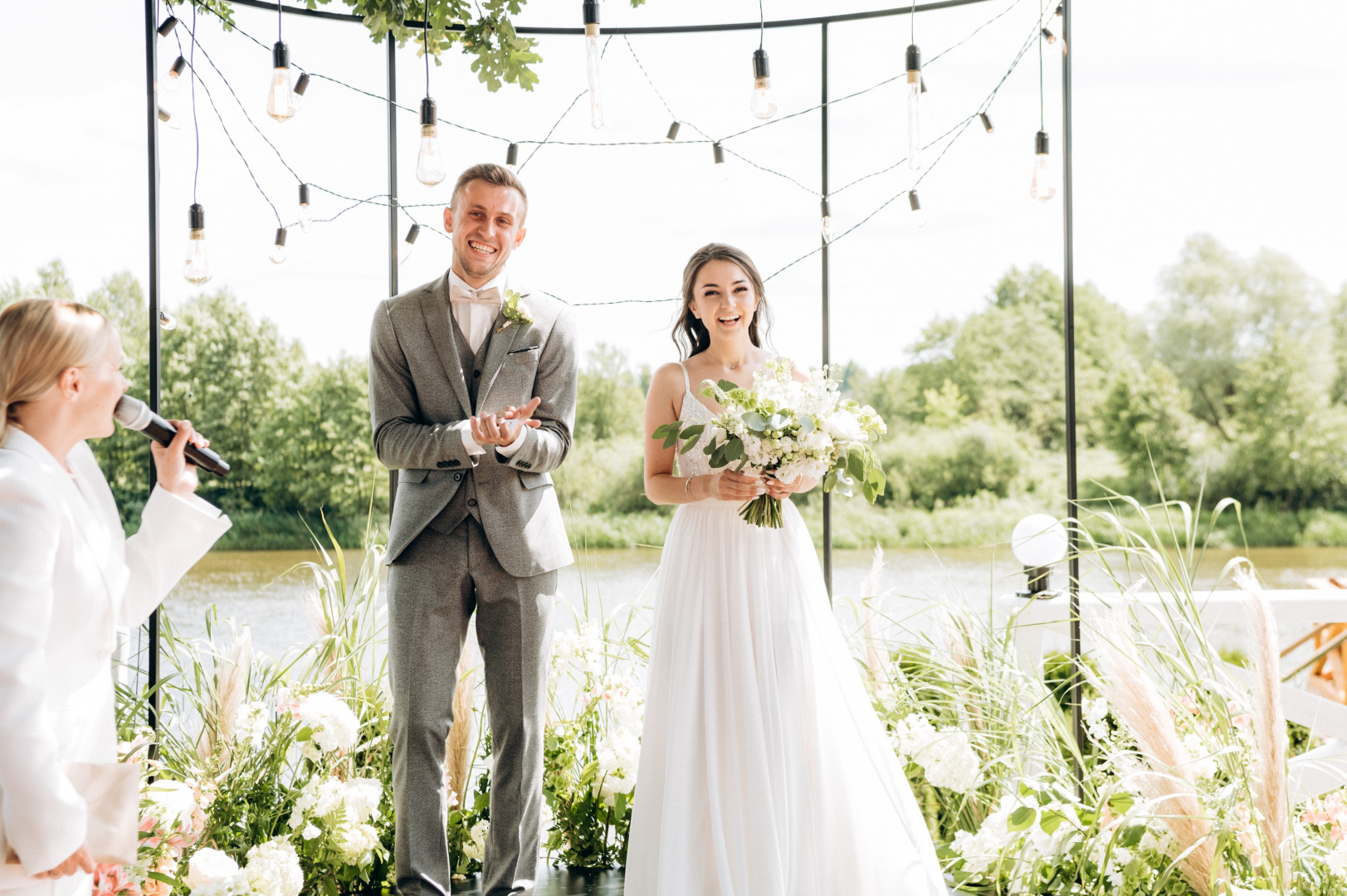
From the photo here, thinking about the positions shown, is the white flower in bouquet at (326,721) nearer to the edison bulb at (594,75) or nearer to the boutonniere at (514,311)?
the boutonniere at (514,311)

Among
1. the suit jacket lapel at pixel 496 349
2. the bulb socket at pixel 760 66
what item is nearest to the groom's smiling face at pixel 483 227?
the suit jacket lapel at pixel 496 349

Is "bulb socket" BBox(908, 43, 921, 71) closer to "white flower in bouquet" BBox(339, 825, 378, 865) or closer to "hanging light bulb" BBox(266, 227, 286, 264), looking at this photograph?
"hanging light bulb" BBox(266, 227, 286, 264)

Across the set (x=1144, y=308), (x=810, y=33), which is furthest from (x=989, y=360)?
(x=810, y=33)

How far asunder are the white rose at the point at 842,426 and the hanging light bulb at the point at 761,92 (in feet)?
2.84

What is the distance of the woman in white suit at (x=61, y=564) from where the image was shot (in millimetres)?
1397

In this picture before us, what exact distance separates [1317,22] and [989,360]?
34.0ft

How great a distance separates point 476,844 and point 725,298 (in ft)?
6.13

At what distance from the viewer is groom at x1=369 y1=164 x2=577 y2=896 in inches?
104

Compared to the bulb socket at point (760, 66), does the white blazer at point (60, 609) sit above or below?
below

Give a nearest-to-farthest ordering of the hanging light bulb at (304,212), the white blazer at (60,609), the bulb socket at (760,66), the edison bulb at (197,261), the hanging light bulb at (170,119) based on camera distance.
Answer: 1. the white blazer at (60,609)
2. the bulb socket at (760,66)
3. the edison bulb at (197,261)
4. the hanging light bulb at (170,119)
5. the hanging light bulb at (304,212)

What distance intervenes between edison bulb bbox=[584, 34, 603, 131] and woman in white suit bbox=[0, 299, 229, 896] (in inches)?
55.2

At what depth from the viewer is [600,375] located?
16078 millimetres

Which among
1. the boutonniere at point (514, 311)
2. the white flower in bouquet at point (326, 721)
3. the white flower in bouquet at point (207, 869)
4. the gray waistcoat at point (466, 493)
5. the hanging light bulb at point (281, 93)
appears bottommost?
the white flower in bouquet at point (207, 869)

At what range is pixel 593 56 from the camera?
265 centimetres
